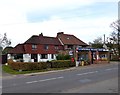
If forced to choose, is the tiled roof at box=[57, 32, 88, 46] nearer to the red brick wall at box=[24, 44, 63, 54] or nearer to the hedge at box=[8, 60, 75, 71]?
the red brick wall at box=[24, 44, 63, 54]

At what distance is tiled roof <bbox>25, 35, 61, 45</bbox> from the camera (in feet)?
230

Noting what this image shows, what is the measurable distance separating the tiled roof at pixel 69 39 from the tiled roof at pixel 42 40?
1.83 meters

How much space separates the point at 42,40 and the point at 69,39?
1034cm

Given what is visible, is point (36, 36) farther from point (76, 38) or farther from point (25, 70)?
point (25, 70)

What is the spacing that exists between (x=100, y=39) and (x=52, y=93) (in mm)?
94625

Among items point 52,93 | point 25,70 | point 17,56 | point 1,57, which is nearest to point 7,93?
point 52,93

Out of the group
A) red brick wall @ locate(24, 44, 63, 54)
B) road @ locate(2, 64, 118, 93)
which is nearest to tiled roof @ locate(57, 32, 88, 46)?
red brick wall @ locate(24, 44, 63, 54)

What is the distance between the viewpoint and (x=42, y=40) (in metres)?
72.6

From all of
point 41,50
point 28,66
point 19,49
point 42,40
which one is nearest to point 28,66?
point 28,66

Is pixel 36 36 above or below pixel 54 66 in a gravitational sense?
above

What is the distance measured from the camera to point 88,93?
47.9 ft

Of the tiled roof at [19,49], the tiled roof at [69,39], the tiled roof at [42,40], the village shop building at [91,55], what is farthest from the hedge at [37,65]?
the tiled roof at [69,39]

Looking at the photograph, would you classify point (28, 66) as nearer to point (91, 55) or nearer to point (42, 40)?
point (91, 55)

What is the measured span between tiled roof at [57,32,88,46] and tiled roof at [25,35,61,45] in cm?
183
